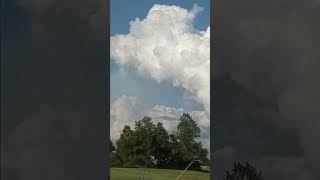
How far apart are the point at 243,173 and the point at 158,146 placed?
1131cm

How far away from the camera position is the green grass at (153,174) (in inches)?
669

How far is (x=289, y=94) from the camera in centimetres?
738

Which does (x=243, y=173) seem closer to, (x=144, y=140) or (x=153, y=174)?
(x=153, y=174)

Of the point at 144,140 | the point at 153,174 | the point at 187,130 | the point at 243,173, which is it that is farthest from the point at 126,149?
the point at 243,173

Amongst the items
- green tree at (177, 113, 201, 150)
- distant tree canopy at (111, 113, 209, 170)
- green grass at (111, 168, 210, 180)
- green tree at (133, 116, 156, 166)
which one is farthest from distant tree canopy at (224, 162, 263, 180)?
green tree at (177, 113, 201, 150)

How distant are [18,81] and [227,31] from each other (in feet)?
9.77

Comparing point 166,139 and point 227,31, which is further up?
point 227,31

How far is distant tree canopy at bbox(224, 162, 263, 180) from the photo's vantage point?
7.57 meters

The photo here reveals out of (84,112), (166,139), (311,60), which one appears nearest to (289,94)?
(311,60)

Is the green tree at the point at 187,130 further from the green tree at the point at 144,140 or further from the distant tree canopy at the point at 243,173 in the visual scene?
the distant tree canopy at the point at 243,173

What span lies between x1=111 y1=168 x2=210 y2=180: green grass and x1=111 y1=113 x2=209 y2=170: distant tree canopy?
1.09 feet

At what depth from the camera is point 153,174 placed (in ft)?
57.9

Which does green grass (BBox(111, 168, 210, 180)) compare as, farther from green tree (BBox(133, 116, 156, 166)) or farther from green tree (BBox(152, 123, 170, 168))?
green tree (BBox(133, 116, 156, 166))

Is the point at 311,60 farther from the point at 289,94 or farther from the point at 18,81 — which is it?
the point at 18,81
